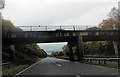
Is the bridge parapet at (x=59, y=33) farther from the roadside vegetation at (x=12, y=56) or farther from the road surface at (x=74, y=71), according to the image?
the road surface at (x=74, y=71)

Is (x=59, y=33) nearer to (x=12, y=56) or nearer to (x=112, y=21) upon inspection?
(x=12, y=56)

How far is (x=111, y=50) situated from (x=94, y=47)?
22.1 ft

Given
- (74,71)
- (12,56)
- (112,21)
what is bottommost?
(12,56)

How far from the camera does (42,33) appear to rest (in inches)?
1156

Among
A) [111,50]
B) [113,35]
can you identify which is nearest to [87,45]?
[111,50]

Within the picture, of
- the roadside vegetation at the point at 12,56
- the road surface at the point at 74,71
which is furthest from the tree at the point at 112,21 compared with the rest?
the road surface at the point at 74,71

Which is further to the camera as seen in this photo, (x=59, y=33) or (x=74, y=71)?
(x=59, y=33)

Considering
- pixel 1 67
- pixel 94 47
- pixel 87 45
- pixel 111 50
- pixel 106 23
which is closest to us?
pixel 1 67

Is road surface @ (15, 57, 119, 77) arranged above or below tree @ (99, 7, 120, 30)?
below

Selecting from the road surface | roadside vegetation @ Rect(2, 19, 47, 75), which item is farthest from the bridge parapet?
the road surface

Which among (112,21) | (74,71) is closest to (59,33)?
(74,71)

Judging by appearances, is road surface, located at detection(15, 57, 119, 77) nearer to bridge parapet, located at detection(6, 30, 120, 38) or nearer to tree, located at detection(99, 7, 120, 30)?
bridge parapet, located at detection(6, 30, 120, 38)

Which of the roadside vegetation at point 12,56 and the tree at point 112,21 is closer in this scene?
the roadside vegetation at point 12,56

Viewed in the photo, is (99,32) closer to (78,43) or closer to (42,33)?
(78,43)
